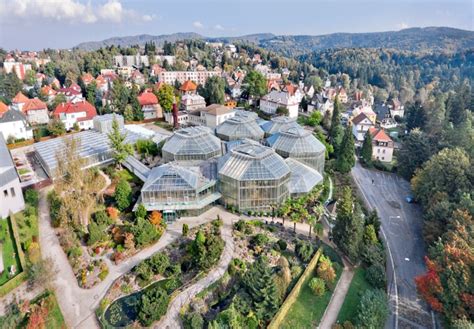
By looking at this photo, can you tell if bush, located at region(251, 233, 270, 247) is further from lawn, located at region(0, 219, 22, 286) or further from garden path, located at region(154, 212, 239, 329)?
lawn, located at region(0, 219, 22, 286)

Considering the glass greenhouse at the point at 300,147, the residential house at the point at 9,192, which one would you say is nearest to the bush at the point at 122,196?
the residential house at the point at 9,192

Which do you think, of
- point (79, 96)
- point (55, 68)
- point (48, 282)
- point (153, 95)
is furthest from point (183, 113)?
point (55, 68)

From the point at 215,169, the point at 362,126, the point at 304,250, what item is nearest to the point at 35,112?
the point at 215,169

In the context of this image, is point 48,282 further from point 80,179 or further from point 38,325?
point 80,179

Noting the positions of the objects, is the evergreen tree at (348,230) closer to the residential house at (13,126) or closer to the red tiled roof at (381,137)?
the red tiled roof at (381,137)

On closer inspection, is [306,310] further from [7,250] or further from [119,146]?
[119,146]
